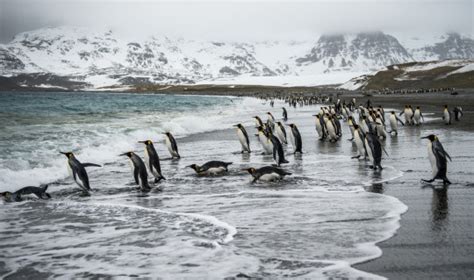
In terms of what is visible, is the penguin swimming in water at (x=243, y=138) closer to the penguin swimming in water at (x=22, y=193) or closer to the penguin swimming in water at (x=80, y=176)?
the penguin swimming in water at (x=80, y=176)

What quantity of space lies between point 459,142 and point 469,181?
214 inches

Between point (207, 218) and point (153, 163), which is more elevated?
point (153, 163)

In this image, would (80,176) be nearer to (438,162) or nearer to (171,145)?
(171,145)

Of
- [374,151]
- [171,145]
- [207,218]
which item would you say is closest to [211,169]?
[171,145]

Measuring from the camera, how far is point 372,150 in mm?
9188

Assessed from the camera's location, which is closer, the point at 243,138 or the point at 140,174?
the point at 140,174

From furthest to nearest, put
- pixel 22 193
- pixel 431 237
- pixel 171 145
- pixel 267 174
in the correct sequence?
pixel 171 145
pixel 267 174
pixel 22 193
pixel 431 237

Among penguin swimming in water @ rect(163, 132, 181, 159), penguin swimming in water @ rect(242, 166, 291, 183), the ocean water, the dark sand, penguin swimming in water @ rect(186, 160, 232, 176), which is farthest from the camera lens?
penguin swimming in water @ rect(163, 132, 181, 159)

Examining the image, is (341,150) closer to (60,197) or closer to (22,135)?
(60,197)

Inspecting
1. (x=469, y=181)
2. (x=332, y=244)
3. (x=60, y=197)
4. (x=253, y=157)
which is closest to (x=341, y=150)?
(x=253, y=157)

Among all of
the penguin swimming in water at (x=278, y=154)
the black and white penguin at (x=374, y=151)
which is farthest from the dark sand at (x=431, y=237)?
the penguin swimming in water at (x=278, y=154)

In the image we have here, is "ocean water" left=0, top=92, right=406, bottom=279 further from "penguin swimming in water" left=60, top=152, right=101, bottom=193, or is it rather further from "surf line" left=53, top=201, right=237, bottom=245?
"penguin swimming in water" left=60, top=152, right=101, bottom=193

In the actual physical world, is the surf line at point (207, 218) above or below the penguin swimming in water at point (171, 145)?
below

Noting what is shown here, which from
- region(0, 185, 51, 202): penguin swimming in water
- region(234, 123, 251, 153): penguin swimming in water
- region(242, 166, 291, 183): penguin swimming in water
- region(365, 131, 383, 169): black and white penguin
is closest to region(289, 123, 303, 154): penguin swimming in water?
region(234, 123, 251, 153): penguin swimming in water
